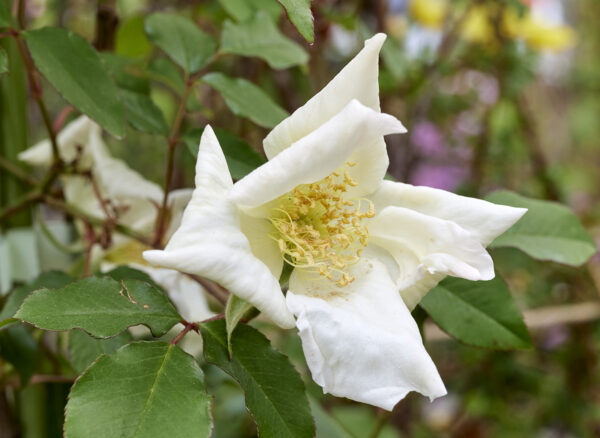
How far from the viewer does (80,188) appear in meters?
0.67

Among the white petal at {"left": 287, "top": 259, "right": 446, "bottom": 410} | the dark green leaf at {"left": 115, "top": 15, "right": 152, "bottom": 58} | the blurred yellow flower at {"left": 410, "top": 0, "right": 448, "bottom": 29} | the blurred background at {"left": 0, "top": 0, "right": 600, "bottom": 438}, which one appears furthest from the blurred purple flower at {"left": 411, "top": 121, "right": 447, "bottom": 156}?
the white petal at {"left": 287, "top": 259, "right": 446, "bottom": 410}

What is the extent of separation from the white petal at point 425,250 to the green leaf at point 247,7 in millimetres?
294

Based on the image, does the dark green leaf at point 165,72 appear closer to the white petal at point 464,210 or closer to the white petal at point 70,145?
the white petal at point 70,145

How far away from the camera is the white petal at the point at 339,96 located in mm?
403

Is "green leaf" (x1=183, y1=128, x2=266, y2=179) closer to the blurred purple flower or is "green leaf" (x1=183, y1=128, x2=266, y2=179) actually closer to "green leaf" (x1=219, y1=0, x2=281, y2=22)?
"green leaf" (x1=219, y1=0, x2=281, y2=22)

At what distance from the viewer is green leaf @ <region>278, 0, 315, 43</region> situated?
36 centimetres

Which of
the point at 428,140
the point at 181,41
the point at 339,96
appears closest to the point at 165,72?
the point at 181,41

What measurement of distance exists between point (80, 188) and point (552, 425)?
53.0 inches

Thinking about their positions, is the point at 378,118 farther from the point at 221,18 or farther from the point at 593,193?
the point at 593,193

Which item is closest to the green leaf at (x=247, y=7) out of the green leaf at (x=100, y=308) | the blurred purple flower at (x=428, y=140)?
the green leaf at (x=100, y=308)

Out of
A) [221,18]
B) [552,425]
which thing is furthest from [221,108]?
[552,425]

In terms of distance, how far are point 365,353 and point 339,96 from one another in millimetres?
169

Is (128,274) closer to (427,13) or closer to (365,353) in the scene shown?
(365,353)

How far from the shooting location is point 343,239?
0.48 m
